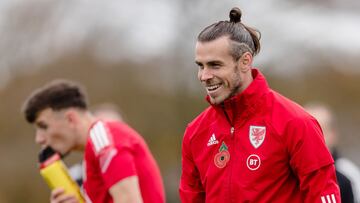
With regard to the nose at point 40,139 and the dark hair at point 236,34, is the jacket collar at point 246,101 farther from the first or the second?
the nose at point 40,139

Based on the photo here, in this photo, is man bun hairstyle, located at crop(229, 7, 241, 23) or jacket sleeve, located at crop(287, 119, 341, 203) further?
man bun hairstyle, located at crop(229, 7, 241, 23)

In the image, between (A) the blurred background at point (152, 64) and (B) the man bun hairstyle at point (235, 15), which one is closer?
(B) the man bun hairstyle at point (235, 15)

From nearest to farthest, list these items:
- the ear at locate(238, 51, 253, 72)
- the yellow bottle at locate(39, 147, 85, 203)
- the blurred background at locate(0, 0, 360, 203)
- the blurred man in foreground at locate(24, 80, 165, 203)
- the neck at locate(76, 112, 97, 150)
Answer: the ear at locate(238, 51, 253, 72)
the yellow bottle at locate(39, 147, 85, 203)
the blurred man in foreground at locate(24, 80, 165, 203)
the neck at locate(76, 112, 97, 150)
the blurred background at locate(0, 0, 360, 203)

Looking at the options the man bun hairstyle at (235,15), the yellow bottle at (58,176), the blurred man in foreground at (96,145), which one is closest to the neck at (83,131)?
the blurred man in foreground at (96,145)

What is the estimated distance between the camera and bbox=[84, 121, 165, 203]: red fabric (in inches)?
306

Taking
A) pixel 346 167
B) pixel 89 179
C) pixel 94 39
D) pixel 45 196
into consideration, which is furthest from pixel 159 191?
pixel 94 39

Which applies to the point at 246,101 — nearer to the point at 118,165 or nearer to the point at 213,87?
the point at 213,87

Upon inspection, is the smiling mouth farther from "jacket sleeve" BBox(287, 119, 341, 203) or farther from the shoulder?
the shoulder

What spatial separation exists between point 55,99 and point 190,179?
194 centimetres

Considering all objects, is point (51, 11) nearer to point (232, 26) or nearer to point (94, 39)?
point (94, 39)

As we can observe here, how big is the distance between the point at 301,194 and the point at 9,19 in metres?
26.3

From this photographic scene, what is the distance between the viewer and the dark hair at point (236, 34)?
6750 millimetres

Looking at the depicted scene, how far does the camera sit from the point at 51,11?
103 feet

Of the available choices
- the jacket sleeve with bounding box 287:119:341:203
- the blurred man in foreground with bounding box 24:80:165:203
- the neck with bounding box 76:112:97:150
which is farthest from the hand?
the jacket sleeve with bounding box 287:119:341:203
